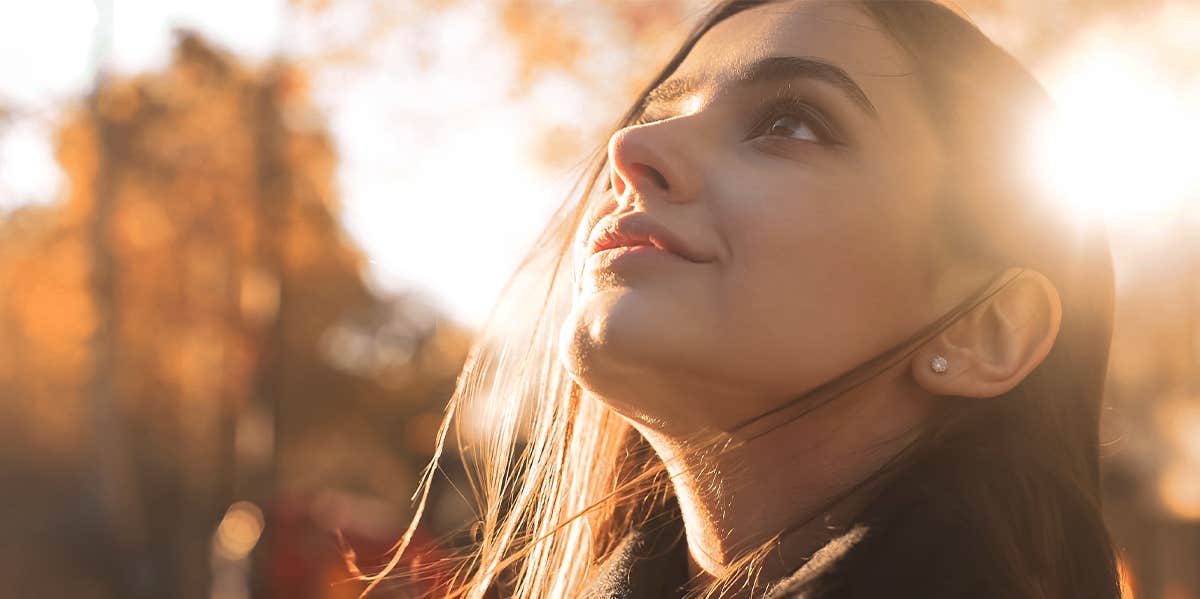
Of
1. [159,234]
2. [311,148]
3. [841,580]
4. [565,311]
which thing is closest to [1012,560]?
[841,580]

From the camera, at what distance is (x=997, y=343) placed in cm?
184

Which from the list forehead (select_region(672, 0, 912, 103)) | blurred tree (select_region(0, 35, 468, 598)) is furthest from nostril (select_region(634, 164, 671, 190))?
blurred tree (select_region(0, 35, 468, 598))

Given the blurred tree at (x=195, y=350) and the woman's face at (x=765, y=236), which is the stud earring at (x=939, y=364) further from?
the blurred tree at (x=195, y=350)

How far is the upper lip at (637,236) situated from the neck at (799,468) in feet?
1.08

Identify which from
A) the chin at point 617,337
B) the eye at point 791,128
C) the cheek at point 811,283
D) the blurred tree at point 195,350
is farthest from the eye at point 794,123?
the blurred tree at point 195,350

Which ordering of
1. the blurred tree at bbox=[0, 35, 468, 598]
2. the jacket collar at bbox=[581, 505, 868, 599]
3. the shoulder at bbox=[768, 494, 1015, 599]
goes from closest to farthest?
the shoulder at bbox=[768, 494, 1015, 599]
the jacket collar at bbox=[581, 505, 868, 599]
the blurred tree at bbox=[0, 35, 468, 598]

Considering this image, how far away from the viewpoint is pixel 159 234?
63.8ft

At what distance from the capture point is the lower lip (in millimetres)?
1697

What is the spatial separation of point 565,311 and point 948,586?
114 cm

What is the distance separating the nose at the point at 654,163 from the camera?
174cm

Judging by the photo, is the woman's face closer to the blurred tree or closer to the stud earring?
the stud earring

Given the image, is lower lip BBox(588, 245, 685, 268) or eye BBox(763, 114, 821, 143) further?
eye BBox(763, 114, 821, 143)

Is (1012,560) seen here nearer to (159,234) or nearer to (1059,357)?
(1059,357)

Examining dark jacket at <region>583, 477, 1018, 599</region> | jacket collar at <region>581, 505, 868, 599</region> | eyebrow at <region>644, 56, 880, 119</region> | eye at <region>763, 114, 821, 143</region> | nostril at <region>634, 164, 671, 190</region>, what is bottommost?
jacket collar at <region>581, 505, 868, 599</region>
